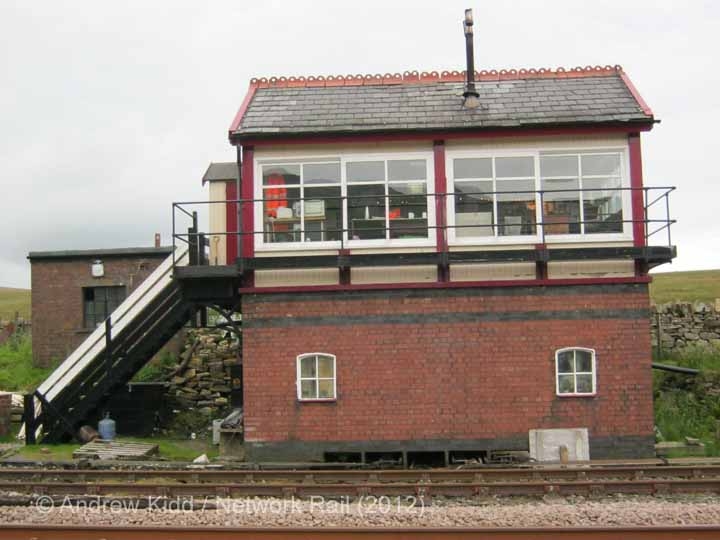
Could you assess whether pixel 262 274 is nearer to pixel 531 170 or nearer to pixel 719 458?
pixel 531 170

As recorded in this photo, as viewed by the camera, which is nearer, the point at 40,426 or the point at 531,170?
the point at 531,170

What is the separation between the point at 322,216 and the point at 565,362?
542 cm

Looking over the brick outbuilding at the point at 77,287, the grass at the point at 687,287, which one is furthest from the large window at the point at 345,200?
the grass at the point at 687,287

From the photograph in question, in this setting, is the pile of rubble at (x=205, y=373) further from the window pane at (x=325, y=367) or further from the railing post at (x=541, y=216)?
the railing post at (x=541, y=216)

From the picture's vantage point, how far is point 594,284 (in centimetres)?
1355

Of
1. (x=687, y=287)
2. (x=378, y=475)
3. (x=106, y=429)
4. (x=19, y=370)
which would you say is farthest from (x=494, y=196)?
(x=687, y=287)

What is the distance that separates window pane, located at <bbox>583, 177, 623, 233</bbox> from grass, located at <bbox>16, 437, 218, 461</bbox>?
29.2ft

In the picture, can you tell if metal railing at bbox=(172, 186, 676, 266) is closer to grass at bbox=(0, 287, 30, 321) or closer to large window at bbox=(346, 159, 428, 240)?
large window at bbox=(346, 159, 428, 240)

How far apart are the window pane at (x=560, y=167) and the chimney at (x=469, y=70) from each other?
1.91 metres

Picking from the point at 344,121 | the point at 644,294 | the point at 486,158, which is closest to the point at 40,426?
the point at 344,121

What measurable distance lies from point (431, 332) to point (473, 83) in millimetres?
5363

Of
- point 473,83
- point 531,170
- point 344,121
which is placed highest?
point 473,83

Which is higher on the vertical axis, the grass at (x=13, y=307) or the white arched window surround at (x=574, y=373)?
the grass at (x=13, y=307)

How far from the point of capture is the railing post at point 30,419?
15352 millimetres
